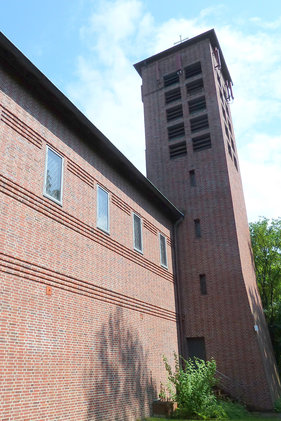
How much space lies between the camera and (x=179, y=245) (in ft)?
61.3

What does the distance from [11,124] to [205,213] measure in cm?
1177

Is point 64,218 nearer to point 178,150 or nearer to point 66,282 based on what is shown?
point 66,282

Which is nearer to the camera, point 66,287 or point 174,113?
point 66,287

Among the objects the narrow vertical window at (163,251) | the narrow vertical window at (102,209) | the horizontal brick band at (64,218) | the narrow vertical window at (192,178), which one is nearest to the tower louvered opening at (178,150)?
the narrow vertical window at (192,178)

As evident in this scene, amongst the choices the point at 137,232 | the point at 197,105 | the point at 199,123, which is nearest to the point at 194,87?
the point at 197,105

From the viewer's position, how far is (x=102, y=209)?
12156mm

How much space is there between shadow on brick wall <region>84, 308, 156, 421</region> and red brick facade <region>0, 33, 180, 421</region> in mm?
26

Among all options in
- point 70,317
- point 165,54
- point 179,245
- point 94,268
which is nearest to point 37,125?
point 94,268

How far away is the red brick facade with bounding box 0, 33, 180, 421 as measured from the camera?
7824 mm

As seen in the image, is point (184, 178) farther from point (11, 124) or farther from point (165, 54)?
point (11, 124)

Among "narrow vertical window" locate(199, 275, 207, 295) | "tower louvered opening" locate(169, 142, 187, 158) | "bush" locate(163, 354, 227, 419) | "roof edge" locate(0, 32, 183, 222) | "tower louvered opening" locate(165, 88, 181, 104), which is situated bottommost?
"bush" locate(163, 354, 227, 419)

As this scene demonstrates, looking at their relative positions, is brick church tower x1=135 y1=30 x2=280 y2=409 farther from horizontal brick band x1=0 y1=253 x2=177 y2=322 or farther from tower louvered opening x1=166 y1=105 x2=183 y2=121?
horizontal brick band x1=0 y1=253 x2=177 y2=322

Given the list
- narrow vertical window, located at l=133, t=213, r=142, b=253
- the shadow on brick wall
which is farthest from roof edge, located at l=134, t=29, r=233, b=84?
the shadow on brick wall

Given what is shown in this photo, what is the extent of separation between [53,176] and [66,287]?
115 inches
